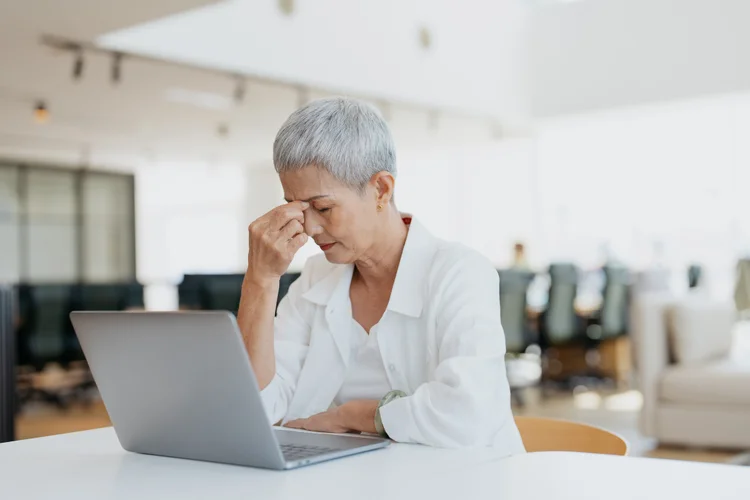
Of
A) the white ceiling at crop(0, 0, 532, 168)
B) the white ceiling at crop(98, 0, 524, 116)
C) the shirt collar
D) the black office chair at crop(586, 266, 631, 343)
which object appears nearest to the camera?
the shirt collar

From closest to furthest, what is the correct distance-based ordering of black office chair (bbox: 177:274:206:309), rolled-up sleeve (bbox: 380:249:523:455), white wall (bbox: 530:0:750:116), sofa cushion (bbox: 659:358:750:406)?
rolled-up sleeve (bbox: 380:249:523:455) < sofa cushion (bbox: 659:358:750:406) < black office chair (bbox: 177:274:206:309) < white wall (bbox: 530:0:750:116)

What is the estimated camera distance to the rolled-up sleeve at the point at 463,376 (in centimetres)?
132

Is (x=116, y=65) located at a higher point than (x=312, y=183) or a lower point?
higher

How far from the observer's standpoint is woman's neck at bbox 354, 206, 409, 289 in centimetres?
165

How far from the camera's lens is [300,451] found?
47.4 inches

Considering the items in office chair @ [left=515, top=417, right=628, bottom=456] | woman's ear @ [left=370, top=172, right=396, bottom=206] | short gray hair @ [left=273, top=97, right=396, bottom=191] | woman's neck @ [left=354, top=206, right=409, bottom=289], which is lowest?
office chair @ [left=515, top=417, right=628, bottom=456]

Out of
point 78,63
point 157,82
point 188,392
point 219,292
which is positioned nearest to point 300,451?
point 188,392

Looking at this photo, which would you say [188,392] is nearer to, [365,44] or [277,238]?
[277,238]

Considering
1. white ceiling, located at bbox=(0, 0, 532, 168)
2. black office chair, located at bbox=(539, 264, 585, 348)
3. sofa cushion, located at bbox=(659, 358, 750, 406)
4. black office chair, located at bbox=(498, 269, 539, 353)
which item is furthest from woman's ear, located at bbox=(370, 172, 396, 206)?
black office chair, located at bbox=(539, 264, 585, 348)

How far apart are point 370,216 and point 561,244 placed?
10.5 metres

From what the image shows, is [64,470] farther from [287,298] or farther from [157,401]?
[287,298]

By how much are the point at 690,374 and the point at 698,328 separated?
0.28 metres

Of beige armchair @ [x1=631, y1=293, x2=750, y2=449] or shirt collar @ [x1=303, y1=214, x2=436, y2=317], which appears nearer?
shirt collar @ [x1=303, y1=214, x2=436, y2=317]

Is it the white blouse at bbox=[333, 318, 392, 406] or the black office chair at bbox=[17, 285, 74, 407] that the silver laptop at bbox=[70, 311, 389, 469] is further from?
the black office chair at bbox=[17, 285, 74, 407]
